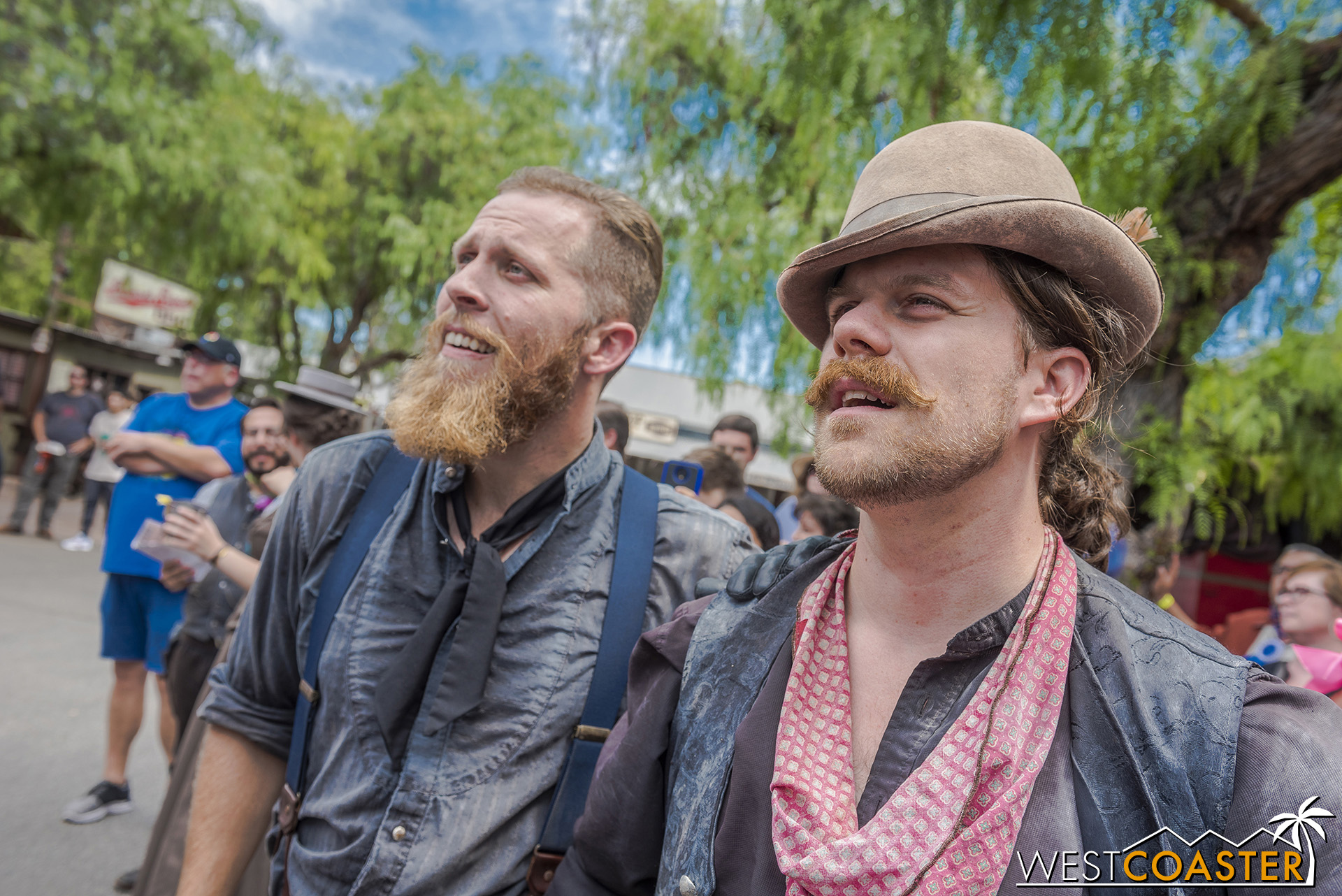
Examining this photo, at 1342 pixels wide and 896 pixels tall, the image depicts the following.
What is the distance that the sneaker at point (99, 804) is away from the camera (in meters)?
3.88

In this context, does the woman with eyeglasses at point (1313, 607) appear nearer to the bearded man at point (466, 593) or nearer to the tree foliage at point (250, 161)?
the bearded man at point (466, 593)

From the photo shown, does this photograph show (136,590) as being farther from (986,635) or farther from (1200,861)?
(1200,861)

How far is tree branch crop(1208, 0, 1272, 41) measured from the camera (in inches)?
151

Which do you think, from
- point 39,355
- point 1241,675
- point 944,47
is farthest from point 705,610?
point 39,355

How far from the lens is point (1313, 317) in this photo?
19.2ft

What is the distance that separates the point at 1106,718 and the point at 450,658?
1.11 meters

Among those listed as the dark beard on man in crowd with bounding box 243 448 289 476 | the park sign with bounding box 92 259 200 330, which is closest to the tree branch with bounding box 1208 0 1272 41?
the dark beard on man in crowd with bounding box 243 448 289 476

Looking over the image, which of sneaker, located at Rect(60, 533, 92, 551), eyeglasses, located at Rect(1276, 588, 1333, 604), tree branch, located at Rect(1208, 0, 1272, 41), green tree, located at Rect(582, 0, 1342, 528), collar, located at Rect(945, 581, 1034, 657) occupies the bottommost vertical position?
sneaker, located at Rect(60, 533, 92, 551)

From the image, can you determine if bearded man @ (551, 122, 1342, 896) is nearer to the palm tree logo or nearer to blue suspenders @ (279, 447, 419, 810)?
the palm tree logo

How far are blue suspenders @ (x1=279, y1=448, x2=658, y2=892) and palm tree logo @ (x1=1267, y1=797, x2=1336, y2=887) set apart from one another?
105 cm

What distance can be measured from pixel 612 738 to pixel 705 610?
29 cm

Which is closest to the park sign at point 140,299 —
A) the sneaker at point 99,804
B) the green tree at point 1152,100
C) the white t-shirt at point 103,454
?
the white t-shirt at point 103,454

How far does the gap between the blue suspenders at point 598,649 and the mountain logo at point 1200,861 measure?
31.2 inches

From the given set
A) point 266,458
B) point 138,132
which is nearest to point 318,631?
point 266,458
